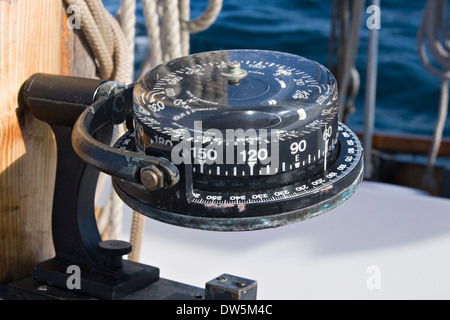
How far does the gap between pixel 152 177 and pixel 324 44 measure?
4407 millimetres

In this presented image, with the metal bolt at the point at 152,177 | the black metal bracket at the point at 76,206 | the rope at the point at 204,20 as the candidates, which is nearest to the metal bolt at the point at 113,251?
the black metal bracket at the point at 76,206

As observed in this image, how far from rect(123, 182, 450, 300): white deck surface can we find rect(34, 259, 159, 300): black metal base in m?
0.42

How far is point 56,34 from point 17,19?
0.35ft

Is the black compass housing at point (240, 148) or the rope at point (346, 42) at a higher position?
the black compass housing at point (240, 148)

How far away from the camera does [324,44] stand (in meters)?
5.20

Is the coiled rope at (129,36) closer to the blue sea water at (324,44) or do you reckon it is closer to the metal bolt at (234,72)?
the metal bolt at (234,72)

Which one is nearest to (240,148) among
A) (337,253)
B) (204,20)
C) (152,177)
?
(152,177)

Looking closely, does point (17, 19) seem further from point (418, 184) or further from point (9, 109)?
point (418, 184)

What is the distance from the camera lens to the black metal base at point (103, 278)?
129 centimetres

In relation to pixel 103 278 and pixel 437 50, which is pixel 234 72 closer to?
pixel 103 278

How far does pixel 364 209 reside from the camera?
207 centimetres

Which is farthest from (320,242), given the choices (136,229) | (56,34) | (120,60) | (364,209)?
(56,34)

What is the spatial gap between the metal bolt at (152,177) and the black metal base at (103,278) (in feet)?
1.32

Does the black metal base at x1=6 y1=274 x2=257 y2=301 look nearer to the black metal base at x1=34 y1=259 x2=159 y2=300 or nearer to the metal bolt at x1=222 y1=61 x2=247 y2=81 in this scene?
the black metal base at x1=34 y1=259 x2=159 y2=300
